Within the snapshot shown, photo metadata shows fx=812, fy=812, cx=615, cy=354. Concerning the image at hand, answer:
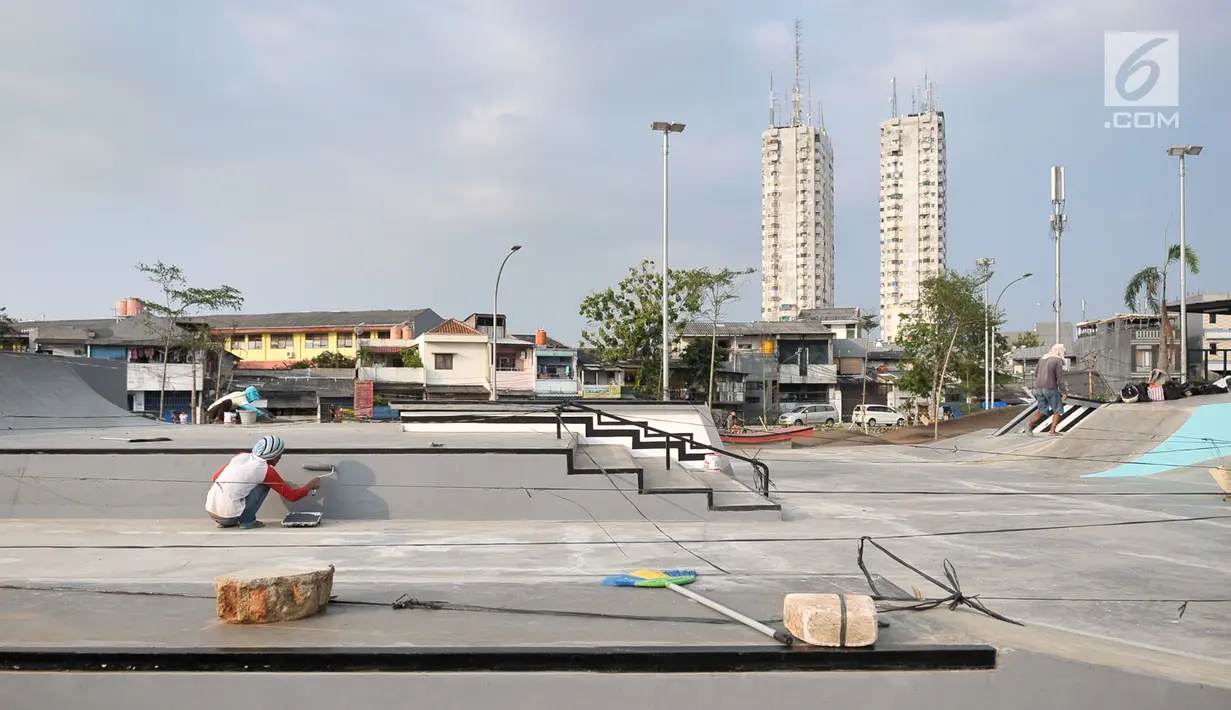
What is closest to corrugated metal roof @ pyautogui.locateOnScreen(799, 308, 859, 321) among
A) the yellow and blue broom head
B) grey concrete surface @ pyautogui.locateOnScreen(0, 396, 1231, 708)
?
grey concrete surface @ pyautogui.locateOnScreen(0, 396, 1231, 708)

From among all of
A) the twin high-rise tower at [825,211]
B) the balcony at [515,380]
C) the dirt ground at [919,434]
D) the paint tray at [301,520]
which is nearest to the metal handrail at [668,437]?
the paint tray at [301,520]

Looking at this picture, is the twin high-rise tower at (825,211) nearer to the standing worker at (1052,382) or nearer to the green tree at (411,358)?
the green tree at (411,358)

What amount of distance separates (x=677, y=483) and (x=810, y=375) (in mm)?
44786

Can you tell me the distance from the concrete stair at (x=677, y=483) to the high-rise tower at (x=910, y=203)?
321 feet

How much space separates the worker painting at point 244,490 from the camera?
8445 millimetres

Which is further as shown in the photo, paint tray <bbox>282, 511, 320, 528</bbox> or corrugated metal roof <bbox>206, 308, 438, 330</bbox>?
corrugated metal roof <bbox>206, 308, 438, 330</bbox>

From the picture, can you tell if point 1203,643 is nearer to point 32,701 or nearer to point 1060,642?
point 1060,642

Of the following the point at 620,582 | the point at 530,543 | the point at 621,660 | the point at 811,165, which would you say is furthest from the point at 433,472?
the point at 811,165

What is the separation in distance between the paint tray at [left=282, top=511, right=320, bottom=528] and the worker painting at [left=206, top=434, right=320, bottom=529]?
0.59ft

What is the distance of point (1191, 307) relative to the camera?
107ft

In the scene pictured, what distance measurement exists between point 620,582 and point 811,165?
108729 millimetres

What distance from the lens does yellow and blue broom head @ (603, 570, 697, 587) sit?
5016 millimetres

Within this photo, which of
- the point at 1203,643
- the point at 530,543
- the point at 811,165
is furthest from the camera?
the point at 811,165

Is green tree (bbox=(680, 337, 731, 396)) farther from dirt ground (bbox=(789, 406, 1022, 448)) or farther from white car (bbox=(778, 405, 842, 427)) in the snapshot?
dirt ground (bbox=(789, 406, 1022, 448))
